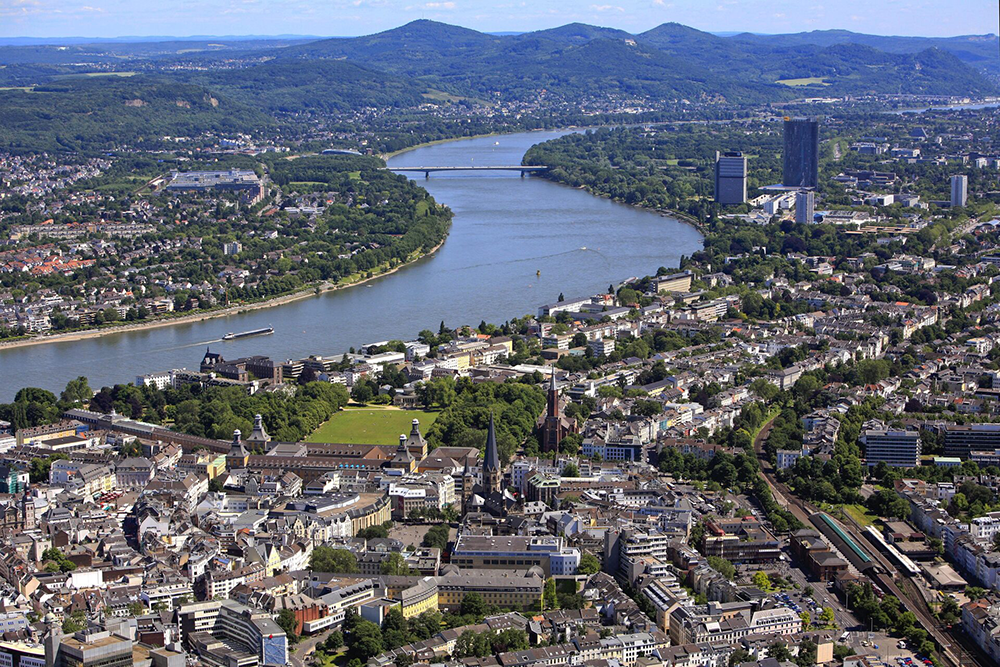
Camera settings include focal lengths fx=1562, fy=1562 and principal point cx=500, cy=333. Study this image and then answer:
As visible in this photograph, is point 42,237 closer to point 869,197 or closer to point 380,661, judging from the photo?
point 869,197

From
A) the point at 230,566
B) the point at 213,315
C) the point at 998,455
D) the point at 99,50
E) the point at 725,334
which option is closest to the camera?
the point at 230,566

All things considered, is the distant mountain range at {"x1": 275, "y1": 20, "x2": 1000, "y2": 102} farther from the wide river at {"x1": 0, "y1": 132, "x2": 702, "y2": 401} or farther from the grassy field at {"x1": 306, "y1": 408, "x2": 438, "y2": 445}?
the grassy field at {"x1": 306, "y1": 408, "x2": 438, "y2": 445}

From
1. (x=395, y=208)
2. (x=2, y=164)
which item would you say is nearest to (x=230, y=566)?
(x=395, y=208)

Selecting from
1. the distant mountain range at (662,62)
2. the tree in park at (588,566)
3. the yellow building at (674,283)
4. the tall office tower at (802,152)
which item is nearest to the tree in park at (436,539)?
the tree in park at (588,566)

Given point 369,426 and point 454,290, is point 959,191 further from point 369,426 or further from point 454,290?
point 369,426

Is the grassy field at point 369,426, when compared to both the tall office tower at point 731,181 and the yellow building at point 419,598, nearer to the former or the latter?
the yellow building at point 419,598

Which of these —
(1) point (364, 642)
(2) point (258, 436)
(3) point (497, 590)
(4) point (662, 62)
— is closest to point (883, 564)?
(3) point (497, 590)
